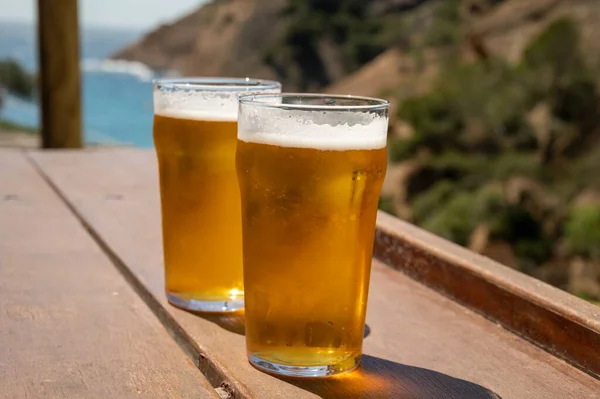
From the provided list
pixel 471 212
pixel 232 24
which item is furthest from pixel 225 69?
pixel 471 212

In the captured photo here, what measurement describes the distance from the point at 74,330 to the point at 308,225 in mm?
321

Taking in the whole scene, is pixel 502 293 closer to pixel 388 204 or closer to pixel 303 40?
pixel 388 204

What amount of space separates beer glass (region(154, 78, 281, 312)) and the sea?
1896 mm

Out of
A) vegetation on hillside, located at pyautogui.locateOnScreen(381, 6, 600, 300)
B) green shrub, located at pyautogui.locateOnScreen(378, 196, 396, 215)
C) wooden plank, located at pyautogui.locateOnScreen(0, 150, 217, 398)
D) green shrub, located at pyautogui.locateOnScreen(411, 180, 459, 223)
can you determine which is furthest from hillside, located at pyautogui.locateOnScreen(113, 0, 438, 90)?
wooden plank, located at pyautogui.locateOnScreen(0, 150, 217, 398)

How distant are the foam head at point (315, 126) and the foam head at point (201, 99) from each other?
15 centimetres

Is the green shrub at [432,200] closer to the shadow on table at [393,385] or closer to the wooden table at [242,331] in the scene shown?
the wooden table at [242,331]

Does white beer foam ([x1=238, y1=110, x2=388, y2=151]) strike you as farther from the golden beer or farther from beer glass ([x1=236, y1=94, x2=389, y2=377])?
the golden beer

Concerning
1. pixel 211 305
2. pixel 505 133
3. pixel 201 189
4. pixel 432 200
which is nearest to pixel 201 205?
pixel 201 189

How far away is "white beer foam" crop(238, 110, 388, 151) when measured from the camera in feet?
2.52

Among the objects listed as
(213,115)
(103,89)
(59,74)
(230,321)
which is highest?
(213,115)

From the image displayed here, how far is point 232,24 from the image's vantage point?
163ft

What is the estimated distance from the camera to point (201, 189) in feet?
3.17

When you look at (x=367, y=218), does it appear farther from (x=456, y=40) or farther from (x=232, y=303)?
(x=456, y=40)

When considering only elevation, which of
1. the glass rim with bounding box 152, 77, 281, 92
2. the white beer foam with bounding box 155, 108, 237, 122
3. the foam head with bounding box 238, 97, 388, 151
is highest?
the glass rim with bounding box 152, 77, 281, 92
